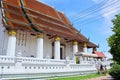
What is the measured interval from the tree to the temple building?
16.6 ft

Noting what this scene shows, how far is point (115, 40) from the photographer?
1237cm

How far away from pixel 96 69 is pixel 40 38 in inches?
316

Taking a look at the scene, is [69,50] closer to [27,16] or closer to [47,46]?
[47,46]

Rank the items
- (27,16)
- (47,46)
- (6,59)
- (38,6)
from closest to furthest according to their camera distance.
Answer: (6,59) < (27,16) < (47,46) < (38,6)

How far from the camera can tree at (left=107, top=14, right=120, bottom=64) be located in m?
12.2

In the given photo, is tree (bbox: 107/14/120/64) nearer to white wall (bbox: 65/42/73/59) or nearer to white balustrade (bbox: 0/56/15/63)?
white balustrade (bbox: 0/56/15/63)

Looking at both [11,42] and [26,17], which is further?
[26,17]

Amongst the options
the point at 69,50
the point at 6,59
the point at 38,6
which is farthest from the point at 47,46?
the point at 6,59

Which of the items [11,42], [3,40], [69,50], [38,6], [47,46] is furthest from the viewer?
[38,6]

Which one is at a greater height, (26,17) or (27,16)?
(27,16)

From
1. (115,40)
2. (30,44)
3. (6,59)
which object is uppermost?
(30,44)

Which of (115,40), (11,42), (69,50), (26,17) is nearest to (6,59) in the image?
(11,42)

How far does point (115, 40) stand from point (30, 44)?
10.8m

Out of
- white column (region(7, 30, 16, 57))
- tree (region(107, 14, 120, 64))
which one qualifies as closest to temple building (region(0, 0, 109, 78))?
white column (region(7, 30, 16, 57))
